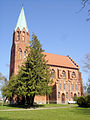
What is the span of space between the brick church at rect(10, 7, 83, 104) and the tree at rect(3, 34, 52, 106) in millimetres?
10280

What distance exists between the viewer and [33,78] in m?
24.4

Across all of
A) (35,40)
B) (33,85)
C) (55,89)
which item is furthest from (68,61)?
(33,85)

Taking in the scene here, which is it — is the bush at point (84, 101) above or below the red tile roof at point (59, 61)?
below

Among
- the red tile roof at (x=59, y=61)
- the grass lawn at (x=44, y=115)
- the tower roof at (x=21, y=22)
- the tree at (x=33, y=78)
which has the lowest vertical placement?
the grass lawn at (x=44, y=115)

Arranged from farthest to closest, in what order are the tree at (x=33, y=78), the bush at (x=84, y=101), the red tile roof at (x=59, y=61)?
the red tile roof at (x=59, y=61)
the tree at (x=33, y=78)
the bush at (x=84, y=101)

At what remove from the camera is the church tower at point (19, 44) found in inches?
1470

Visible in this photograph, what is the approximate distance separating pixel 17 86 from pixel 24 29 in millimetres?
21604

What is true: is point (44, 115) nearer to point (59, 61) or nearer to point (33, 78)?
point (33, 78)

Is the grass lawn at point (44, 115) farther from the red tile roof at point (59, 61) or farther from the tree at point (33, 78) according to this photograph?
the red tile roof at point (59, 61)

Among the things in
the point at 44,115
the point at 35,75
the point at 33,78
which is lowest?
the point at 44,115

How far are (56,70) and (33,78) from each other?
18509 millimetres

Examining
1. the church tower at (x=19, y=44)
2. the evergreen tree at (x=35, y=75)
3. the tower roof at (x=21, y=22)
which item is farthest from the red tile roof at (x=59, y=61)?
the evergreen tree at (x=35, y=75)

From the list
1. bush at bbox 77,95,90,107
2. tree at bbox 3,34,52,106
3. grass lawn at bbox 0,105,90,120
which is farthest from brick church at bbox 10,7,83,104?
grass lawn at bbox 0,105,90,120

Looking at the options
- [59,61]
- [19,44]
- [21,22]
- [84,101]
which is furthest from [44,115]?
[21,22]
